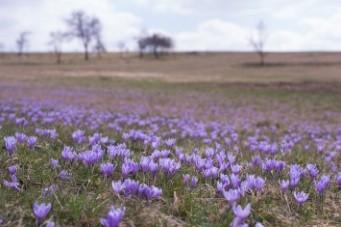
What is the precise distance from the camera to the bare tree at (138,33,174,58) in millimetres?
129250

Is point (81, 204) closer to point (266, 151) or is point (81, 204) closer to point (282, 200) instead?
point (282, 200)

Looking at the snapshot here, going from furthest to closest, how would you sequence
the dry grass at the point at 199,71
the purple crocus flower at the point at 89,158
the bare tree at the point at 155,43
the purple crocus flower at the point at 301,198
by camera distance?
the bare tree at the point at 155,43 < the dry grass at the point at 199,71 < the purple crocus flower at the point at 89,158 < the purple crocus flower at the point at 301,198

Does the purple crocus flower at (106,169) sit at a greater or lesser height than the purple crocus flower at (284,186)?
greater

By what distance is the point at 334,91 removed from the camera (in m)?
35.3

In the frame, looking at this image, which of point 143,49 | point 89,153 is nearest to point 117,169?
point 89,153

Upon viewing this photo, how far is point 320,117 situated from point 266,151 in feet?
47.0

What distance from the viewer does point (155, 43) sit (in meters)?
129

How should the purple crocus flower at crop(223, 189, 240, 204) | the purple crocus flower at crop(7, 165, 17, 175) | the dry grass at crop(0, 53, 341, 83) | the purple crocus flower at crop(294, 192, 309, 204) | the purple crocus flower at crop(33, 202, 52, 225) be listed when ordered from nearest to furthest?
the purple crocus flower at crop(33, 202, 52, 225) < the purple crocus flower at crop(223, 189, 240, 204) < the purple crocus flower at crop(294, 192, 309, 204) < the purple crocus flower at crop(7, 165, 17, 175) < the dry grass at crop(0, 53, 341, 83)

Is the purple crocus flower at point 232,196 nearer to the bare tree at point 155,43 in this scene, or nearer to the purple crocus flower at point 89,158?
the purple crocus flower at point 89,158

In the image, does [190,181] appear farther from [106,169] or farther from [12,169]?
[12,169]

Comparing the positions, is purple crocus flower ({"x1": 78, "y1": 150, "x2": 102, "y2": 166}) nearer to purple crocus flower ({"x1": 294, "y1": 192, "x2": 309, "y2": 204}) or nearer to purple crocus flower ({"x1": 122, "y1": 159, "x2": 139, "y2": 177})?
purple crocus flower ({"x1": 122, "y1": 159, "x2": 139, "y2": 177})

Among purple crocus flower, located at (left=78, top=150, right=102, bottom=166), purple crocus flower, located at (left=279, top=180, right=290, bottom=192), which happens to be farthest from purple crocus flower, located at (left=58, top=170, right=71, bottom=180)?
purple crocus flower, located at (left=279, top=180, right=290, bottom=192)

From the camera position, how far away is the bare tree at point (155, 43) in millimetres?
129250

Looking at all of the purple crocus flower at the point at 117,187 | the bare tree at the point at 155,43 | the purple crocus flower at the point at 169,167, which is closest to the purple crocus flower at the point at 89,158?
the purple crocus flower at the point at 169,167
